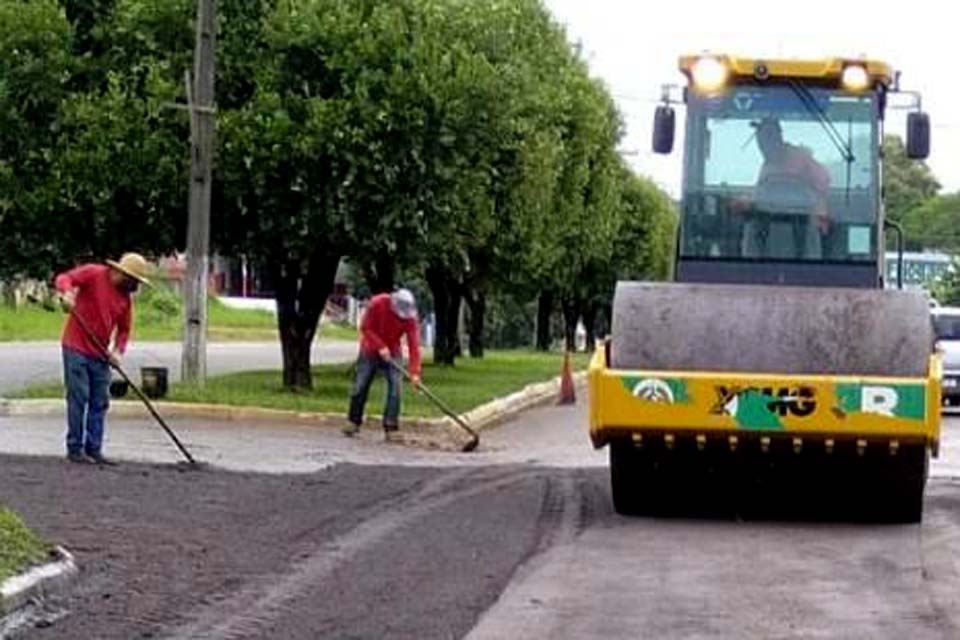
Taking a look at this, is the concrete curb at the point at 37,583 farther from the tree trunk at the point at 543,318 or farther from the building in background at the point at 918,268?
the tree trunk at the point at 543,318

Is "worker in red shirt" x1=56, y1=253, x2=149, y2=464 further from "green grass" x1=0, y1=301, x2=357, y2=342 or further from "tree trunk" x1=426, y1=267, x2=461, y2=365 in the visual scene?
"green grass" x1=0, y1=301, x2=357, y2=342

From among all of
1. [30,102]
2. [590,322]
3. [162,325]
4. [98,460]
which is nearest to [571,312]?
[590,322]

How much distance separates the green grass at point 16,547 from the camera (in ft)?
29.7

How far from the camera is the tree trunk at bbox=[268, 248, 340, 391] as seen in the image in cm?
2538

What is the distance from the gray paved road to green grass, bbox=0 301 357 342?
9.03 feet

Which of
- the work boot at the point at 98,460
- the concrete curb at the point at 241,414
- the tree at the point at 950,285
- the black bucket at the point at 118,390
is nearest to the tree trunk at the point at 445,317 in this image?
the concrete curb at the point at 241,414

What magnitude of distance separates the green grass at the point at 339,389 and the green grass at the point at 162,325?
1464cm

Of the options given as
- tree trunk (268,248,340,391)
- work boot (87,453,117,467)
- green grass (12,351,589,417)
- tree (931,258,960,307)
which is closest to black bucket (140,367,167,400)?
green grass (12,351,589,417)

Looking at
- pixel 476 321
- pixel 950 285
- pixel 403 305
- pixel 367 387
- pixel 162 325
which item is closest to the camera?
pixel 403 305

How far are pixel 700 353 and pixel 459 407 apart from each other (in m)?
12.5

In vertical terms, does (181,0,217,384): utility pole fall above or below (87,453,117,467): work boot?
above

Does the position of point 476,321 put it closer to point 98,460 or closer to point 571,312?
point 571,312

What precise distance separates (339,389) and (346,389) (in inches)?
7.1

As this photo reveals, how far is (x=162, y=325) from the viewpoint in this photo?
65.7 meters
